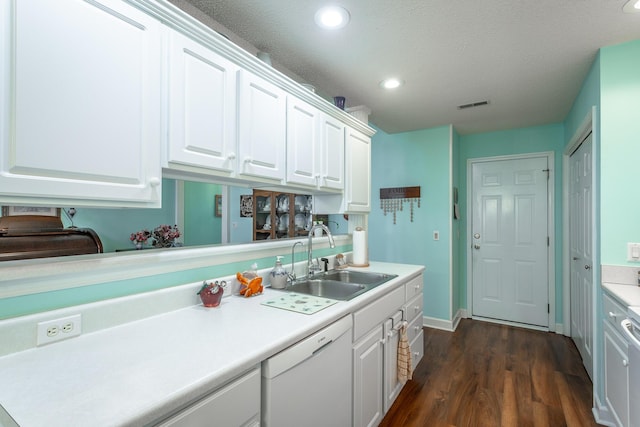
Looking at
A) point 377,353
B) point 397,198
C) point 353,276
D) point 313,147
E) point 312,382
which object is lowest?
point 377,353

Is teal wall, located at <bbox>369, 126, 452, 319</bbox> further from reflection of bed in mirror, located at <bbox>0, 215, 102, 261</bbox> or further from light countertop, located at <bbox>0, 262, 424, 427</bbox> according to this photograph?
reflection of bed in mirror, located at <bbox>0, 215, 102, 261</bbox>

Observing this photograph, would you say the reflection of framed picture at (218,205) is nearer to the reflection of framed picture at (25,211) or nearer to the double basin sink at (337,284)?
the double basin sink at (337,284)

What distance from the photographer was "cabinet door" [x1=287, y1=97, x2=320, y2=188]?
6.28ft

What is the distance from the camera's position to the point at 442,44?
1979 millimetres

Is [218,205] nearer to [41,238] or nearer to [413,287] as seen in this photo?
[41,238]

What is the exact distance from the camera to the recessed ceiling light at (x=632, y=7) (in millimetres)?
1603

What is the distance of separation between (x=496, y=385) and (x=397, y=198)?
2.21 m

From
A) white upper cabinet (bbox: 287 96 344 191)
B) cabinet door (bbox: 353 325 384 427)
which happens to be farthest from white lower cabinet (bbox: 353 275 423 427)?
white upper cabinet (bbox: 287 96 344 191)

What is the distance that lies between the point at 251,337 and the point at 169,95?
3.25 ft

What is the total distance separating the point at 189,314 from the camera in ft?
4.45

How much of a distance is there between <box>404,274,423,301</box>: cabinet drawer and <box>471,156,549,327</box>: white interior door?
1.84 meters

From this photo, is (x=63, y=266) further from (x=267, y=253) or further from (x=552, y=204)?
(x=552, y=204)

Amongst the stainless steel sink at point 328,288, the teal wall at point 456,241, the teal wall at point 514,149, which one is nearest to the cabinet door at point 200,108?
the stainless steel sink at point 328,288

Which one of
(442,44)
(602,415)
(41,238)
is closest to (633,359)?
(602,415)
